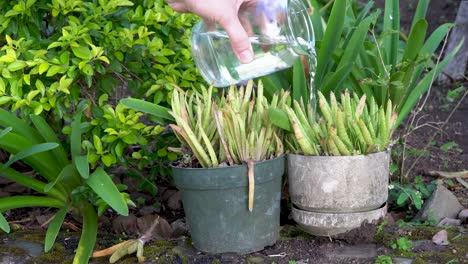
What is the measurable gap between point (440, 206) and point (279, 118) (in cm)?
89

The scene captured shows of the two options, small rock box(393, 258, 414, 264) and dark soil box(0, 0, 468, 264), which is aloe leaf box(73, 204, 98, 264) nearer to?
dark soil box(0, 0, 468, 264)

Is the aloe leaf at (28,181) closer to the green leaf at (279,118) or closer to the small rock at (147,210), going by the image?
the small rock at (147,210)

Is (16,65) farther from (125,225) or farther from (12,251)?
(125,225)

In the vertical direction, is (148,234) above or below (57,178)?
below

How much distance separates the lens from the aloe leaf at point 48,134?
2.60 m

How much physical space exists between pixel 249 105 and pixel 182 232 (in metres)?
0.62

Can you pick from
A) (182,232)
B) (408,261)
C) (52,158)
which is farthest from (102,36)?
(408,261)

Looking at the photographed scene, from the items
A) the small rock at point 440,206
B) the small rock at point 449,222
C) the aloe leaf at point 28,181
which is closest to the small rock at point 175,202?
the aloe leaf at point 28,181

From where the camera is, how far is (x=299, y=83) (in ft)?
9.34

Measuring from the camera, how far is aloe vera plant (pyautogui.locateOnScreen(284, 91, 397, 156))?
7.98 feet

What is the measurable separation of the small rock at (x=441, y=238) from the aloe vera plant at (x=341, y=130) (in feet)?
1.20

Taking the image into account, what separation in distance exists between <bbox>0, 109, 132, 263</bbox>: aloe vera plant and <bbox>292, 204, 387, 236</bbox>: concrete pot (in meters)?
0.66

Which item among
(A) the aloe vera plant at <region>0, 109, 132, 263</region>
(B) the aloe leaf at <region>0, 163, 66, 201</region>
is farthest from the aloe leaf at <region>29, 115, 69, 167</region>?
(B) the aloe leaf at <region>0, 163, 66, 201</region>

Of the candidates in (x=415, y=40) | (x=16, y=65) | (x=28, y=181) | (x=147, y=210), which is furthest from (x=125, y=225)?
(x=415, y=40)
